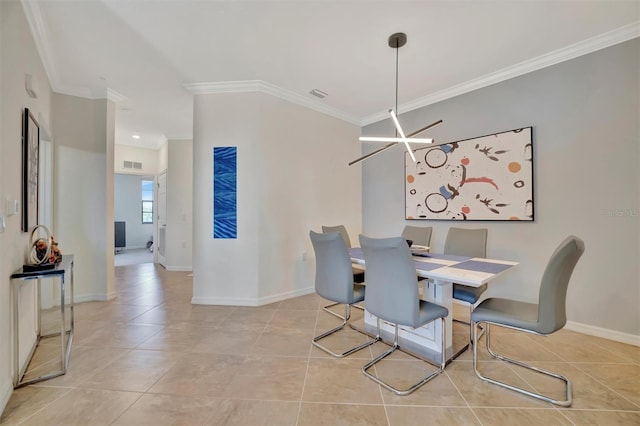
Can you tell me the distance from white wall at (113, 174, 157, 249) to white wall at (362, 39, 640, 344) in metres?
9.43

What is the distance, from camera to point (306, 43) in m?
2.62

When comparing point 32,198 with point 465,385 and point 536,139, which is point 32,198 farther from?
point 536,139

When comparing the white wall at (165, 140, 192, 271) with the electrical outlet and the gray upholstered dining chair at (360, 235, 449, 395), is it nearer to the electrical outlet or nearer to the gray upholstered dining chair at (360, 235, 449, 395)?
the electrical outlet

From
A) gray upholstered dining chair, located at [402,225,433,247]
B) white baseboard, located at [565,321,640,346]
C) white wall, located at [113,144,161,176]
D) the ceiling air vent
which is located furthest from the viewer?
the ceiling air vent

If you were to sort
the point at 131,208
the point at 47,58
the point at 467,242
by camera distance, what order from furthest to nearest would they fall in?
1. the point at 131,208
2. the point at 467,242
3. the point at 47,58

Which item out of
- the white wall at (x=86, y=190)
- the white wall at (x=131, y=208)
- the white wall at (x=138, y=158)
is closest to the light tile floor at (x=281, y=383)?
the white wall at (x=86, y=190)

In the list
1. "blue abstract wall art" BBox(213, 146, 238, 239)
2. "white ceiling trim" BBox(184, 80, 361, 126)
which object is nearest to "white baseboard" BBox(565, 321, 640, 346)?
"blue abstract wall art" BBox(213, 146, 238, 239)

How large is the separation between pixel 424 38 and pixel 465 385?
114 inches

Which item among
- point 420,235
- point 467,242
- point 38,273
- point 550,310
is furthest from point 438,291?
point 38,273

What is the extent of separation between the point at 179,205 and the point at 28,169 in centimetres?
357

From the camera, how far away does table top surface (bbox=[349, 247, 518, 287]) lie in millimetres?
1777

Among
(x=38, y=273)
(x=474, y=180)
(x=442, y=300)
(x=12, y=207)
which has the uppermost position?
(x=474, y=180)

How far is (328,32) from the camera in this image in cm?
245

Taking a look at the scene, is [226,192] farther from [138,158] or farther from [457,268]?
[138,158]
